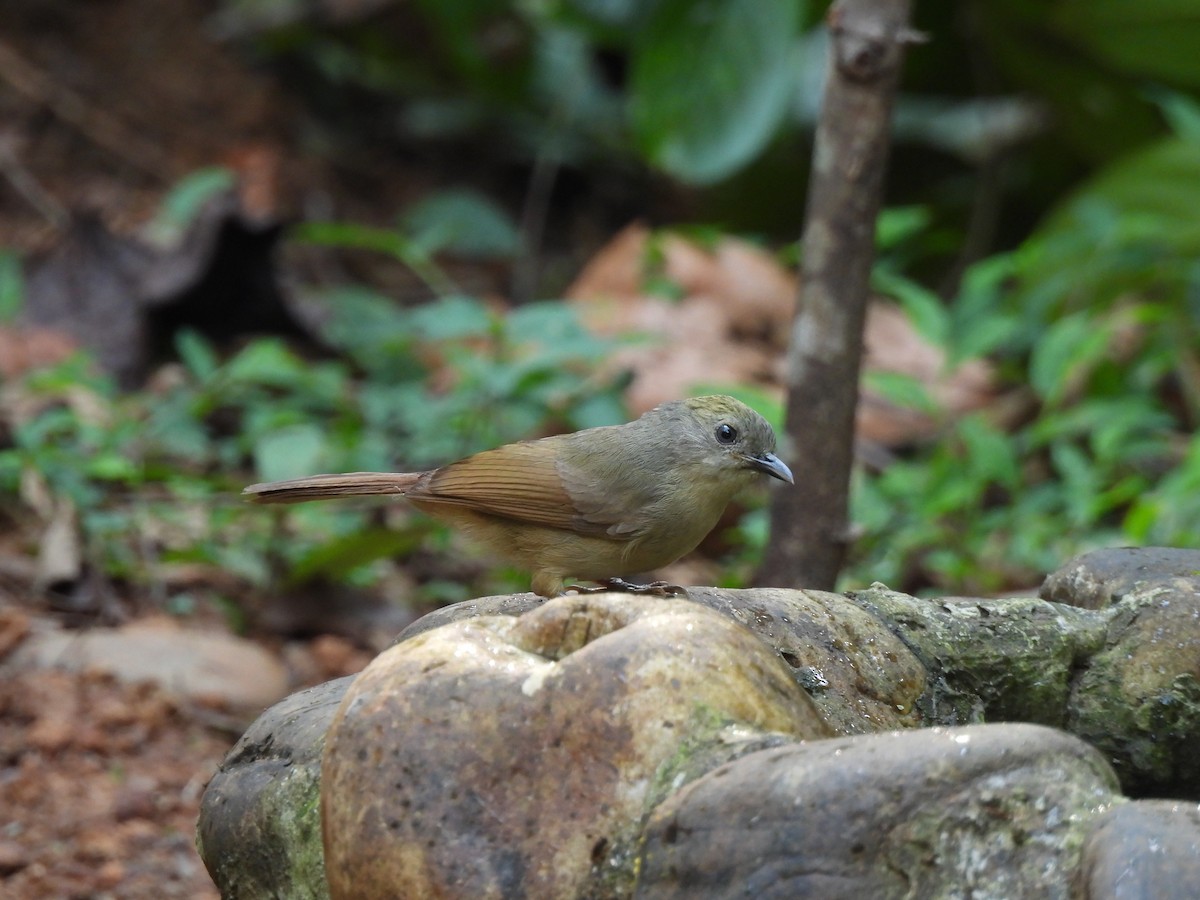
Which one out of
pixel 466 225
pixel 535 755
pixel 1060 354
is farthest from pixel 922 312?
pixel 466 225

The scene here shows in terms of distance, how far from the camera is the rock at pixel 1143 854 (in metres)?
1.71

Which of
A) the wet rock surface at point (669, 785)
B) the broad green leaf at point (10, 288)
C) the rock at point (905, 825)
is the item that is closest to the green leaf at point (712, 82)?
the broad green leaf at point (10, 288)

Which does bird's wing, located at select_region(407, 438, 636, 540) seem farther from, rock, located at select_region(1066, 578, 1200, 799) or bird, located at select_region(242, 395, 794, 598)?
rock, located at select_region(1066, 578, 1200, 799)

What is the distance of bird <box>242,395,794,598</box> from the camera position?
3.90 m

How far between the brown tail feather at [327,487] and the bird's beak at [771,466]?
923 mm

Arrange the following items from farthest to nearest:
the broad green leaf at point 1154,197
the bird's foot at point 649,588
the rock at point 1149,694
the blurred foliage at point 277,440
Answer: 1. the broad green leaf at point 1154,197
2. the blurred foliage at point 277,440
3. the bird's foot at point 649,588
4. the rock at point 1149,694

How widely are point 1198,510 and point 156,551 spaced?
387 centimetres

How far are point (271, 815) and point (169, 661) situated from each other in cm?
242

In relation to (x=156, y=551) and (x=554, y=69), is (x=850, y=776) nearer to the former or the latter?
(x=156, y=551)

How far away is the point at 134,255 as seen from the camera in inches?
311

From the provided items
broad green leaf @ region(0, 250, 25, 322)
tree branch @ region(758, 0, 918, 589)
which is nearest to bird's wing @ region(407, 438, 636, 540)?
tree branch @ region(758, 0, 918, 589)

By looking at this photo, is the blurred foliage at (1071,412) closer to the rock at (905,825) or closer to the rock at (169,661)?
the rock at (169,661)

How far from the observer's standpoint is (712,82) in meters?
7.71

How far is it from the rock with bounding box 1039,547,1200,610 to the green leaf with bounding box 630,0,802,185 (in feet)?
15.4
